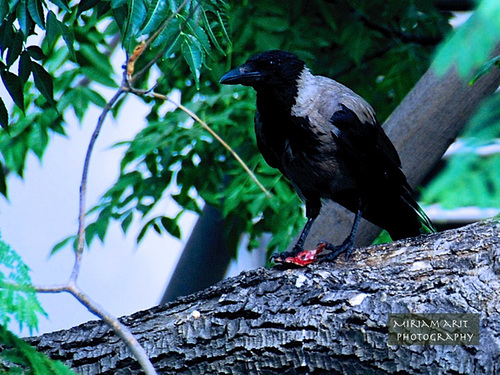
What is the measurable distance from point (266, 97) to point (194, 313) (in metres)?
1.15

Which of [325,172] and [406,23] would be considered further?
[406,23]

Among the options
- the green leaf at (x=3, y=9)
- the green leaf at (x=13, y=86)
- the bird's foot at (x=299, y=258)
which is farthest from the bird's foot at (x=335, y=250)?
the green leaf at (x=3, y=9)

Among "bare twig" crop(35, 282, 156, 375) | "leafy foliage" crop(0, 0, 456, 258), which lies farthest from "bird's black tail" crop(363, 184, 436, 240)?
"bare twig" crop(35, 282, 156, 375)

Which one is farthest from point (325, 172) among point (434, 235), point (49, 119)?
point (49, 119)

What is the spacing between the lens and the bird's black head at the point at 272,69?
117 inches

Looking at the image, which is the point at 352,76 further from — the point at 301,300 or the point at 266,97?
the point at 301,300

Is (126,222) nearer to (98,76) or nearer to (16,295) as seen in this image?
(98,76)

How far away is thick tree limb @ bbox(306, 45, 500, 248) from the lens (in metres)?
3.14

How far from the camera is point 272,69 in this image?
3004mm

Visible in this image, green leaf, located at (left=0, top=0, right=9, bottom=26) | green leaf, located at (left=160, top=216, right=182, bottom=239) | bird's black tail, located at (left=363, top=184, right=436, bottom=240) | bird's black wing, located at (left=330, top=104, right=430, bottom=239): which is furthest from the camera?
green leaf, located at (left=160, top=216, right=182, bottom=239)

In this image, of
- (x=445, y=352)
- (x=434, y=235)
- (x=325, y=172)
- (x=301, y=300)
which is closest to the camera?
(x=445, y=352)

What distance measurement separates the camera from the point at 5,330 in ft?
4.78

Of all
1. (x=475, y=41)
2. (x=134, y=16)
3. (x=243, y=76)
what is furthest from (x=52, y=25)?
(x=475, y=41)

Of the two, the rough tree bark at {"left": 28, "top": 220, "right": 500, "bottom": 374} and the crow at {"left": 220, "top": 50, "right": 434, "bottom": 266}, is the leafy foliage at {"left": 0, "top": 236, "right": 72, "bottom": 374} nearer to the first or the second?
the rough tree bark at {"left": 28, "top": 220, "right": 500, "bottom": 374}
